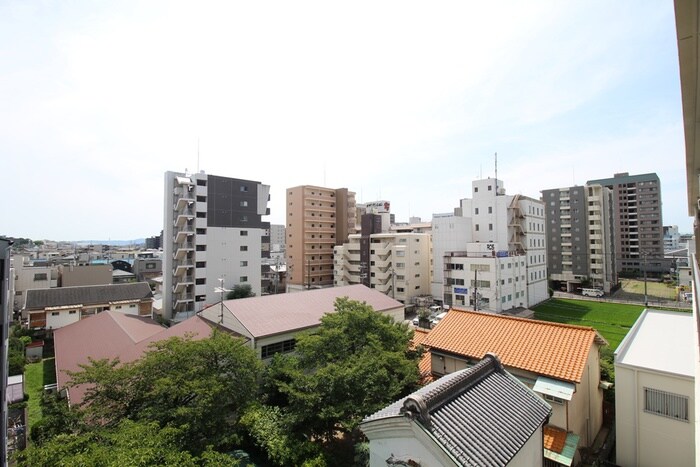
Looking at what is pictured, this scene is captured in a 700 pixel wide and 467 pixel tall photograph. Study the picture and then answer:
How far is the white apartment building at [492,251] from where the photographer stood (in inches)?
1380

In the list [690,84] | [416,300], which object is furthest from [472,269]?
[690,84]

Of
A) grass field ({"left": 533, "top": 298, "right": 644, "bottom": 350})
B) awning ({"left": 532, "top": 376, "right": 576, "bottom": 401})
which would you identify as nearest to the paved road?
grass field ({"left": 533, "top": 298, "right": 644, "bottom": 350})

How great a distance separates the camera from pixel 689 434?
32.3 feet

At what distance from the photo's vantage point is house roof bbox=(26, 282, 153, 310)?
1168 inches

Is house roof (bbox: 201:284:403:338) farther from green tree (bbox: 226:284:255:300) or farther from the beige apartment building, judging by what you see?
the beige apartment building

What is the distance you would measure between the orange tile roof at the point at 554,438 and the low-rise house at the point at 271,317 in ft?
39.0

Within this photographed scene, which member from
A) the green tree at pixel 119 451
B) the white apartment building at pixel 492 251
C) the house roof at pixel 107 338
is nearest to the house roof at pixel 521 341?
the green tree at pixel 119 451

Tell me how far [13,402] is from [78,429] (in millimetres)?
11107

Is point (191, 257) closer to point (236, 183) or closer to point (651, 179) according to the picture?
point (236, 183)

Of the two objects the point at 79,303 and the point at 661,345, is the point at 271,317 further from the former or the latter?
the point at 79,303

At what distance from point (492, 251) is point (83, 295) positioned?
41.4 meters

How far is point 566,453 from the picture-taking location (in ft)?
32.2

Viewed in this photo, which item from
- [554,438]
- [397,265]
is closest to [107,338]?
[554,438]

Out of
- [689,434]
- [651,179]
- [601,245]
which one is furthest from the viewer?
[651,179]
